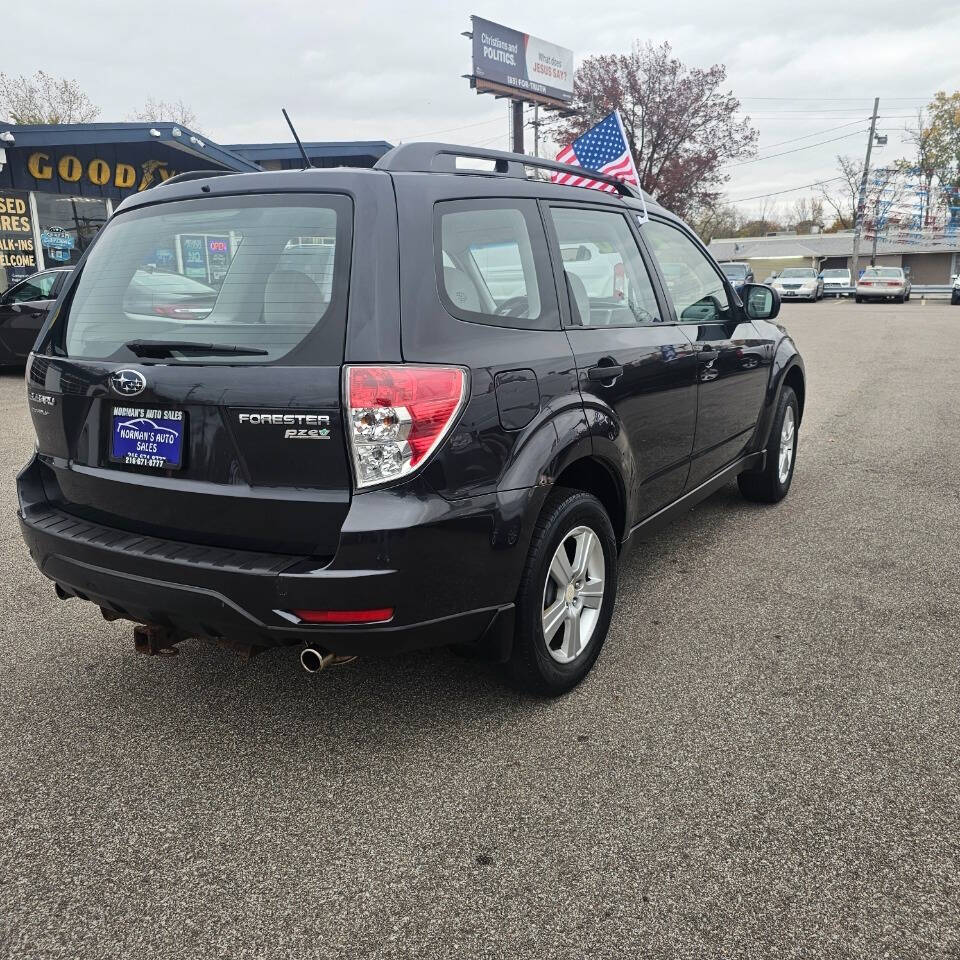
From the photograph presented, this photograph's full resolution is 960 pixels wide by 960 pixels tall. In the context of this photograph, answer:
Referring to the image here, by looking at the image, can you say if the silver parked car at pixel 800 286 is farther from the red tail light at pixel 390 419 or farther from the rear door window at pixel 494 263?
the red tail light at pixel 390 419

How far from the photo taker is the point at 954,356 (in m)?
14.4

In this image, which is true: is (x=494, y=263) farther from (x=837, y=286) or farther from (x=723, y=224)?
(x=723, y=224)

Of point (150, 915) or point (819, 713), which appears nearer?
point (150, 915)

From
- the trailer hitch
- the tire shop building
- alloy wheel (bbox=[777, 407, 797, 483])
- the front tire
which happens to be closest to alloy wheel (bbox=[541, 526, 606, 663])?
the front tire

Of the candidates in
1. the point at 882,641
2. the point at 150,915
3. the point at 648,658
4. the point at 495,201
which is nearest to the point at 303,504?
the point at 150,915

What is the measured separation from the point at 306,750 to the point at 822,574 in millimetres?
2779

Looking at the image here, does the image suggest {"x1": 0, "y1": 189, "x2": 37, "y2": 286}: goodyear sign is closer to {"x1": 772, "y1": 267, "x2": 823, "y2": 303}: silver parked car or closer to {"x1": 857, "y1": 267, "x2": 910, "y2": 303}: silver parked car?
{"x1": 772, "y1": 267, "x2": 823, "y2": 303}: silver parked car

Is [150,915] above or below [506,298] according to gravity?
below

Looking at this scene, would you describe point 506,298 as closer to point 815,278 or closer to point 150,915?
point 150,915

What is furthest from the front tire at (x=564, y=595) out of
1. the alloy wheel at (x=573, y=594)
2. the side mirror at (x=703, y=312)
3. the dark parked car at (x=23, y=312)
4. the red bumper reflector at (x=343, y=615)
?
the dark parked car at (x=23, y=312)

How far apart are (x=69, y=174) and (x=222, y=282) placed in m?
18.8

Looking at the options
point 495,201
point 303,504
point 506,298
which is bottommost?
point 303,504

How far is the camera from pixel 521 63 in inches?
1837

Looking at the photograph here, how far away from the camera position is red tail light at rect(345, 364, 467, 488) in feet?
7.72
